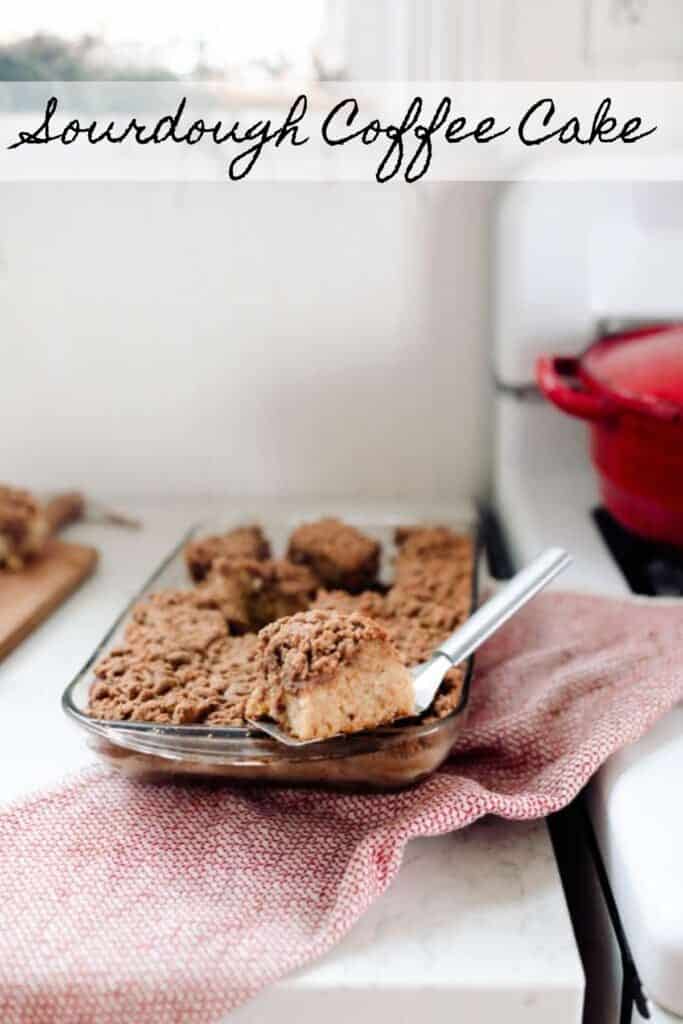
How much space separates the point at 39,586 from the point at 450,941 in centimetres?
43

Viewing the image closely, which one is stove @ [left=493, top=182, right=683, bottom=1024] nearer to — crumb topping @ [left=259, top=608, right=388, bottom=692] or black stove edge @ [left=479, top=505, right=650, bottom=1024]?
black stove edge @ [left=479, top=505, right=650, bottom=1024]

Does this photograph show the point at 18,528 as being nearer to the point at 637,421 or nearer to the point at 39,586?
the point at 39,586

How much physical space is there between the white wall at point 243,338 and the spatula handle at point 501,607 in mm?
353

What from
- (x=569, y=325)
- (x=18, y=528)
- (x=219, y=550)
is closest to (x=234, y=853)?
(x=219, y=550)

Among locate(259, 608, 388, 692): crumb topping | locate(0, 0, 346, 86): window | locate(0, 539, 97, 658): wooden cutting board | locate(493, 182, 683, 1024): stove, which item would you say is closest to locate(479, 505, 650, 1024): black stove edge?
locate(493, 182, 683, 1024): stove

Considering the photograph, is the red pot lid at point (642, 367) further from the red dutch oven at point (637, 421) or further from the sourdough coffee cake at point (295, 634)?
the sourdough coffee cake at point (295, 634)

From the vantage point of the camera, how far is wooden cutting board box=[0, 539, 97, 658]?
687 millimetres

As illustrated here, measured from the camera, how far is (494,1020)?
400 millimetres

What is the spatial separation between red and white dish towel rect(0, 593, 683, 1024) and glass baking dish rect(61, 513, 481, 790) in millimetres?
12

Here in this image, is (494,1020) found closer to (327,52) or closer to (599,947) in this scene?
(599,947)

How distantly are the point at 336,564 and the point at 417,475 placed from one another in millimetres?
286

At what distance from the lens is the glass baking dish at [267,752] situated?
0.47 metres

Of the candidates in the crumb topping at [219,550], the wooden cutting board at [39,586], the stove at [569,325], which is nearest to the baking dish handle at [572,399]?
the stove at [569,325]

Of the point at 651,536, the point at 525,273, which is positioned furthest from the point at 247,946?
the point at 525,273
